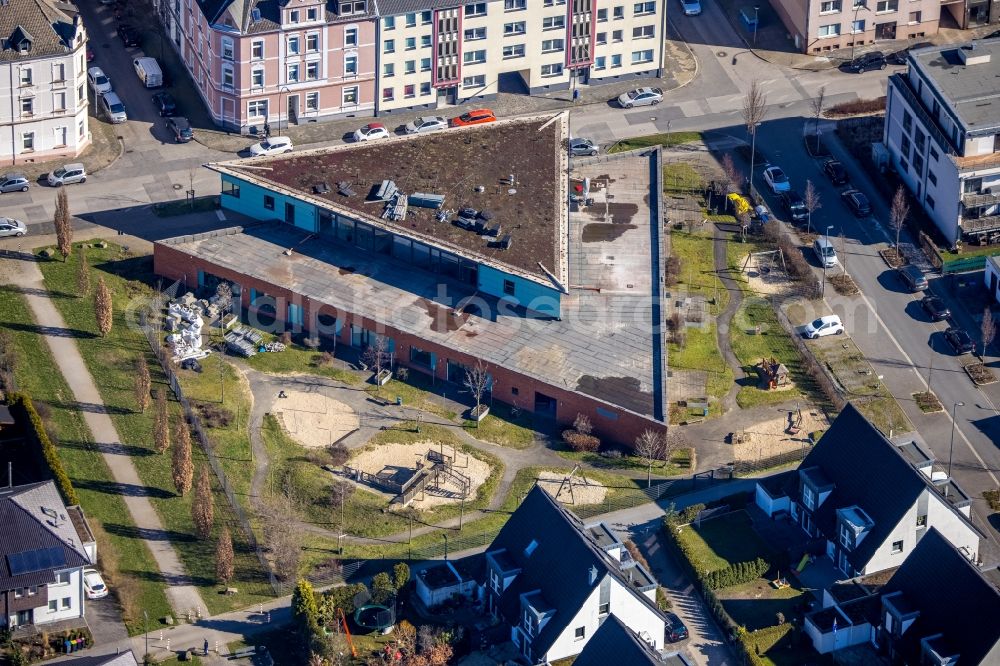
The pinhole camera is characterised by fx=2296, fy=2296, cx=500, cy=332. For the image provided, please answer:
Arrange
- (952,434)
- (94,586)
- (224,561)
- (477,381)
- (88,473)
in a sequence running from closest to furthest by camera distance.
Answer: (94,586) → (224,561) → (88,473) → (952,434) → (477,381)

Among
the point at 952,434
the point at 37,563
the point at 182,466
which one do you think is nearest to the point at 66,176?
the point at 182,466

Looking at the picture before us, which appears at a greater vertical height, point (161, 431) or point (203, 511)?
point (161, 431)

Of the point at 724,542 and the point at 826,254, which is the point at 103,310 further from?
the point at 826,254

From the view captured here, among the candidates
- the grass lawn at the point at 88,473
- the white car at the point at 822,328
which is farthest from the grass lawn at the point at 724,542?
the grass lawn at the point at 88,473

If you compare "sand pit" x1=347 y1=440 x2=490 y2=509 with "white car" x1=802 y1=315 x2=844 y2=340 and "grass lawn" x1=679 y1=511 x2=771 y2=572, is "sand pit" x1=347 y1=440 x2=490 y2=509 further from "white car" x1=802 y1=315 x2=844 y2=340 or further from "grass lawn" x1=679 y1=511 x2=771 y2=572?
"white car" x1=802 y1=315 x2=844 y2=340

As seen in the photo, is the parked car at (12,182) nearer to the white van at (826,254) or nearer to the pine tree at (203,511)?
the pine tree at (203,511)

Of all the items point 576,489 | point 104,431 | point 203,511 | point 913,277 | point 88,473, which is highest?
point 913,277
